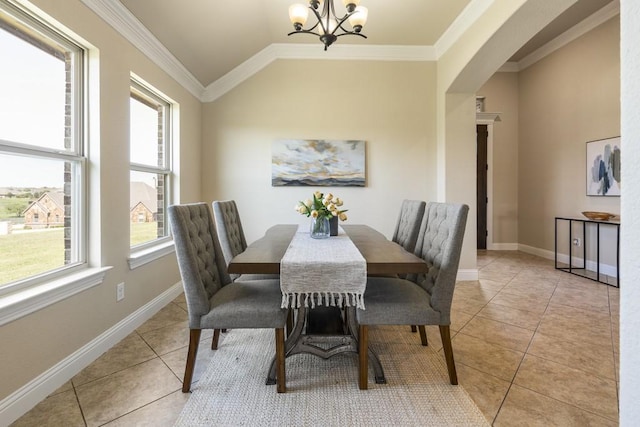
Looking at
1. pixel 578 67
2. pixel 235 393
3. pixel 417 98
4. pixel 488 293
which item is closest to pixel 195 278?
pixel 235 393

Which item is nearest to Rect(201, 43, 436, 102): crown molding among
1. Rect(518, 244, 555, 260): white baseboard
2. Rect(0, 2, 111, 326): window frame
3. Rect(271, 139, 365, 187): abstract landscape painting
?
Rect(271, 139, 365, 187): abstract landscape painting

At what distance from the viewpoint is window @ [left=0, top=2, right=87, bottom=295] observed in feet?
5.23

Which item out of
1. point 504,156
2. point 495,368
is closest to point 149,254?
point 495,368

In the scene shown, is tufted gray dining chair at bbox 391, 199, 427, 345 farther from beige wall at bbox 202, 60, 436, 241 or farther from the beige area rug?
beige wall at bbox 202, 60, 436, 241

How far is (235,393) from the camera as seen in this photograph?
1.66m

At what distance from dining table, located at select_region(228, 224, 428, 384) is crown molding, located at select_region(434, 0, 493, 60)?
2499 millimetres

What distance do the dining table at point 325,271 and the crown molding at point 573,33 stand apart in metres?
4.63

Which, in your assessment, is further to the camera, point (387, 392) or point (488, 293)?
point (488, 293)

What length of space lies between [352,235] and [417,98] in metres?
2.41

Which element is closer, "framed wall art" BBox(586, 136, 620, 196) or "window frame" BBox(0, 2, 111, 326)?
"window frame" BBox(0, 2, 111, 326)

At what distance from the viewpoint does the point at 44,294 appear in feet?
5.34

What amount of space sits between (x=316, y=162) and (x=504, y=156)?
12.7 feet

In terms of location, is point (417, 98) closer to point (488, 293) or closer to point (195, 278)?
point (488, 293)

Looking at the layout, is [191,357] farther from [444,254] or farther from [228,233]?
[444,254]
